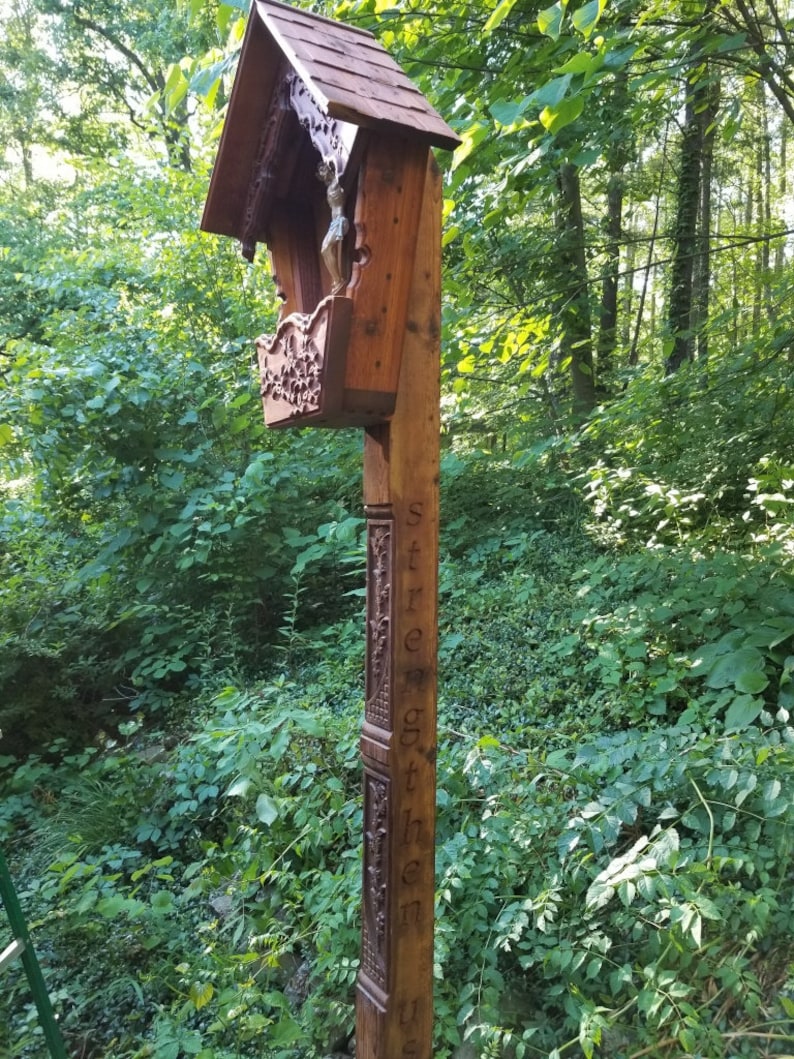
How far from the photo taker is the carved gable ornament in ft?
3.57

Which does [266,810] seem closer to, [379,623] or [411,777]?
[411,777]

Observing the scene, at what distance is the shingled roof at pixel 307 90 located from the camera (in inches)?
41.2

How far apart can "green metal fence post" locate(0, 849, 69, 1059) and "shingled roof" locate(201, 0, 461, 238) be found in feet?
6.01

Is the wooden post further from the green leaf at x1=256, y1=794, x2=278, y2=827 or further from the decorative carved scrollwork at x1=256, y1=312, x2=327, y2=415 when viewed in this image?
the green leaf at x1=256, y1=794, x2=278, y2=827

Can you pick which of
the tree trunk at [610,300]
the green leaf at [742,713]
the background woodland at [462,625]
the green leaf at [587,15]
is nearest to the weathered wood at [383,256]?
the green leaf at [587,15]

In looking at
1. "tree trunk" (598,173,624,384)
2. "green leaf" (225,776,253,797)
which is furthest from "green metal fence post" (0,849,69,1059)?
"tree trunk" (598,173,624,384)

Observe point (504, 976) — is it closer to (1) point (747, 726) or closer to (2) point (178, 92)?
(1) point (747, 726)

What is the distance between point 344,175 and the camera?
1.11 m

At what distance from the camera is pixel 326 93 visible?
1006 mm

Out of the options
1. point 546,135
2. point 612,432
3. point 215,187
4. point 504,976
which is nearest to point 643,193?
point 612,432

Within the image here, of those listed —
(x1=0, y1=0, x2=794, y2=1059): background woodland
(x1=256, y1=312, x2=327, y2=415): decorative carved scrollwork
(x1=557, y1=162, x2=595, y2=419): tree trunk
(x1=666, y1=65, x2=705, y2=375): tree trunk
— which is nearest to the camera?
(x1=256, y1=312, x2=327, y2=415): decorative carved scrollwork

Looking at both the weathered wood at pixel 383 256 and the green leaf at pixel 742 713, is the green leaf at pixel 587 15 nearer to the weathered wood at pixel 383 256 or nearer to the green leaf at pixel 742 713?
the weathered wood at pixel 383 256

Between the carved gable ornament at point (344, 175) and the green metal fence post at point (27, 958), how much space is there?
57.7 inches

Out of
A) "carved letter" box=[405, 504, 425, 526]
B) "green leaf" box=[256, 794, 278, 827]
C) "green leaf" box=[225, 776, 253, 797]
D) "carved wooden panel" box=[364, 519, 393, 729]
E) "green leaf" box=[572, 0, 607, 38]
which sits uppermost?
"green leaf" box=[572, 0, 607, 38]
